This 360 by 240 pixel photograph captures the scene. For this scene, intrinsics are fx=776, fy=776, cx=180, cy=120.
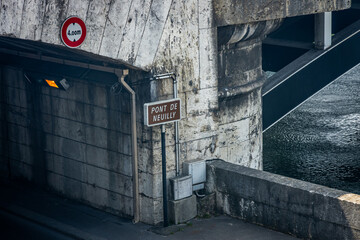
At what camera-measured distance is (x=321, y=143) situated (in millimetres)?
25250

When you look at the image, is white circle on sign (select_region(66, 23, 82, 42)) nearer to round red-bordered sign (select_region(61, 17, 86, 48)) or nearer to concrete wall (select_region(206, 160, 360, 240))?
round red-bordered sign (select_region(61, 17, 86, 48))

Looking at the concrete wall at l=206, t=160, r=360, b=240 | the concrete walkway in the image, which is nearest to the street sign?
the concrete wall at l=206, t=160, r=360, b=240

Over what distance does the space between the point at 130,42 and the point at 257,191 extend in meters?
3.71

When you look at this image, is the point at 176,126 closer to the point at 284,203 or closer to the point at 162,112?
the point at 162,112

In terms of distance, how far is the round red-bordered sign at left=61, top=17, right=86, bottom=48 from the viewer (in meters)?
14.4

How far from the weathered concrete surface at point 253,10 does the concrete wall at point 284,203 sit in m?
2.96

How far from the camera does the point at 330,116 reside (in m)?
29.1

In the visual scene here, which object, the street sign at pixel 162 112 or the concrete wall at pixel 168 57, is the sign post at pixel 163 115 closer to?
the street sign at pixel 162 112

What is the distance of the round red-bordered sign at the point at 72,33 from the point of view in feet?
47.3

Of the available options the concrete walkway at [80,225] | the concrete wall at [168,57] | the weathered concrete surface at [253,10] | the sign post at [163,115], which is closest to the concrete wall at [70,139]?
the concrete wall at [168,57]

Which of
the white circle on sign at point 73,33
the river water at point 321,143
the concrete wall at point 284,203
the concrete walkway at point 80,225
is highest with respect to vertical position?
the white circle on sign at point 73,33

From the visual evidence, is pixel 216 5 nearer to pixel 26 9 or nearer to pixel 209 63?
pixel 209 63

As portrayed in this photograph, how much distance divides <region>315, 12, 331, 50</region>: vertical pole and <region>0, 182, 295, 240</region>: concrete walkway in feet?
17.2

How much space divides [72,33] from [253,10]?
373 cm
